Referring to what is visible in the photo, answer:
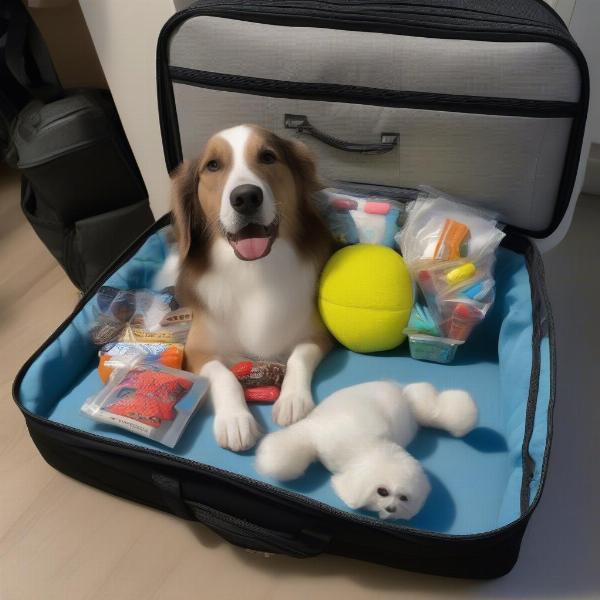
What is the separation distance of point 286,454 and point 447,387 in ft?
1.07

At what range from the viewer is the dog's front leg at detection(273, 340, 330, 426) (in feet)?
2.94

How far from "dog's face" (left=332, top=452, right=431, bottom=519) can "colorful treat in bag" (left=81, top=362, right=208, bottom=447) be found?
288mm

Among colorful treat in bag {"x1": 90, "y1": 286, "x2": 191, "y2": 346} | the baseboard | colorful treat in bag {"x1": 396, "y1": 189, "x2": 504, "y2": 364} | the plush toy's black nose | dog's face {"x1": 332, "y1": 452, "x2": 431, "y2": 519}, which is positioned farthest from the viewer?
the baseboard

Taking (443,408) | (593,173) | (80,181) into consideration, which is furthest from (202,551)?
(593,173)

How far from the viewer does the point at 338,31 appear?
0.91 metres

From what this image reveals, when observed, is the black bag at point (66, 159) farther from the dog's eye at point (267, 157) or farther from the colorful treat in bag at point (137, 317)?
the dog's eye at point (267, 157)

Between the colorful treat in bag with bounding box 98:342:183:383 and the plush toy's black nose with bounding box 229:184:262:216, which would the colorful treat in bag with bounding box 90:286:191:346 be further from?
the plush toy's black nose with bounding box 229:184:262:216

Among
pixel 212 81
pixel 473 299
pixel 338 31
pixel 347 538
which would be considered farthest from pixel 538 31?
pixel 347 538

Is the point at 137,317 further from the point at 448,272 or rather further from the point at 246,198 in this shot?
the point at 448,272

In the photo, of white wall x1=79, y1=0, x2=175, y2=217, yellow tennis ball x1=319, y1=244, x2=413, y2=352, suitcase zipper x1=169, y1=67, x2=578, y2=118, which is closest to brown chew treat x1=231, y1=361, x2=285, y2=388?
yellow tennis ball x1=319, y1=244, x2=413, y2=352

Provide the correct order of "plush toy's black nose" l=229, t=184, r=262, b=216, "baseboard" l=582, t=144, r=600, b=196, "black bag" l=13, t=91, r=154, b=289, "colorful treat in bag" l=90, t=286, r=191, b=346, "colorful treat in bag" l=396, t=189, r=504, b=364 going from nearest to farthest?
1. "plush toy's black nose" l=229, t=184, r=262, b=216
2. "colorful treat in bag" l=396, t=189, r=504, b=364
3. "colorful treat in bag" l=90, t=286, r=191, b=346
4. "black bag" l=13, t=91, r=154, b=289
5. "baseboard" l=582, t=144, r=600, b=196

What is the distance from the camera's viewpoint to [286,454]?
778 mm

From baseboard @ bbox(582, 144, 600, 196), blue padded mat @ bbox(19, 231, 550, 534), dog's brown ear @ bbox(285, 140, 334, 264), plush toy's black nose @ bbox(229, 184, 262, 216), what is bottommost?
baseboard @ bbox(582, 144, 600, 196)

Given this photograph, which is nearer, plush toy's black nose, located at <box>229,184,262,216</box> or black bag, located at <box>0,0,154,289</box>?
plush toy's black nose, located at <box>229,184,262,216</box>
